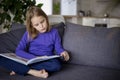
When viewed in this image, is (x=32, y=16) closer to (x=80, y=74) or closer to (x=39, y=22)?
(x=39, y=22)

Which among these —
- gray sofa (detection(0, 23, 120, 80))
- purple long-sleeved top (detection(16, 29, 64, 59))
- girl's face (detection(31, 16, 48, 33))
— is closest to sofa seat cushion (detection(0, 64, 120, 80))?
gray sofa (detection(0, 23, 120, 80))

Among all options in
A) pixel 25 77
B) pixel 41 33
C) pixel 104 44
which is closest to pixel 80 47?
pixel 104 44

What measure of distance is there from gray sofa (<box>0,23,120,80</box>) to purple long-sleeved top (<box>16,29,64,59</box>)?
91 mm

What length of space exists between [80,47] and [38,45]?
1.12 ft

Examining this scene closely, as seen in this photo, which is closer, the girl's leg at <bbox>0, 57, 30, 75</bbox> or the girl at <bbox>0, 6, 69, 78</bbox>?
the girl's leg at <bbox>0, 57, 30, 75</bbox>

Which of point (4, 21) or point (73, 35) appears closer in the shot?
point (73, 35)

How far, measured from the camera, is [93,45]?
1743mm

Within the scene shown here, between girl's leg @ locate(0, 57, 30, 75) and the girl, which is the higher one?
the girl

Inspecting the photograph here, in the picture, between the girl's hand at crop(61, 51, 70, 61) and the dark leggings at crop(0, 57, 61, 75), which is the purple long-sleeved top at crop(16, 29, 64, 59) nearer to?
the girl's hand at crop(61, 51, 70, 61)

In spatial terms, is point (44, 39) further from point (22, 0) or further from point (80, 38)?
point (22, 0)

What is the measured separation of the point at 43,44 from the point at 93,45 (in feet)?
1.31

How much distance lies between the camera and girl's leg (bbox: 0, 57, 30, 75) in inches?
58.3

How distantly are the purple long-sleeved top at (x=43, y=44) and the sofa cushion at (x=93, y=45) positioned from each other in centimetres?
9

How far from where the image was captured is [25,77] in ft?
4.80
